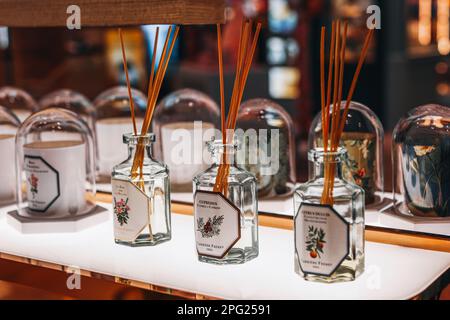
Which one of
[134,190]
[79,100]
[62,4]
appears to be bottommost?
[134,190]

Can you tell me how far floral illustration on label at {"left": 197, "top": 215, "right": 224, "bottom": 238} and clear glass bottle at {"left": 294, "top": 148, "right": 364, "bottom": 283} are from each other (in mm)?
154

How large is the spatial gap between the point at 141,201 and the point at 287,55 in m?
6.57

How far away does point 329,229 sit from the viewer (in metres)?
1.20

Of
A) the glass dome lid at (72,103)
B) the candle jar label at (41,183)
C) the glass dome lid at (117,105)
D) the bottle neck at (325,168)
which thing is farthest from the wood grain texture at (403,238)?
the glass dome lid at (72,103)

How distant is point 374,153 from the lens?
167 cm

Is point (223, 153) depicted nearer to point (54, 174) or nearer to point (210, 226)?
point (210, 226)

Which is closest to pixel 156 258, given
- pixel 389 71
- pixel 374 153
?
pixel 374 153

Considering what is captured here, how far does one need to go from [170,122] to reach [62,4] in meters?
0.53

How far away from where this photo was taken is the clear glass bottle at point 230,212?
4.33ft

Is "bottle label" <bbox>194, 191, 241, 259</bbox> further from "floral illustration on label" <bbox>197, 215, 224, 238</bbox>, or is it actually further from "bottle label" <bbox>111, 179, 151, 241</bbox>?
"bottle label" <bbox>111, 179, 151, 241</bbox>

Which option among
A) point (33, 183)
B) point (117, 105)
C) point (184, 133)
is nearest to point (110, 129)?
point (117, 105)

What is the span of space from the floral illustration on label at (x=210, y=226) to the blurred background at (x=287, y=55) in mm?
5423

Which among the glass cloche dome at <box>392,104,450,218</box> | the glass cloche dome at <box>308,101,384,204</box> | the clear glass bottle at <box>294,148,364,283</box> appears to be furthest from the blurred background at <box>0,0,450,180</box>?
the clear glass bottle at <box>294,148,364,283</box>

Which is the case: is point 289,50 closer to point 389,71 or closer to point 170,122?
point 389,71
